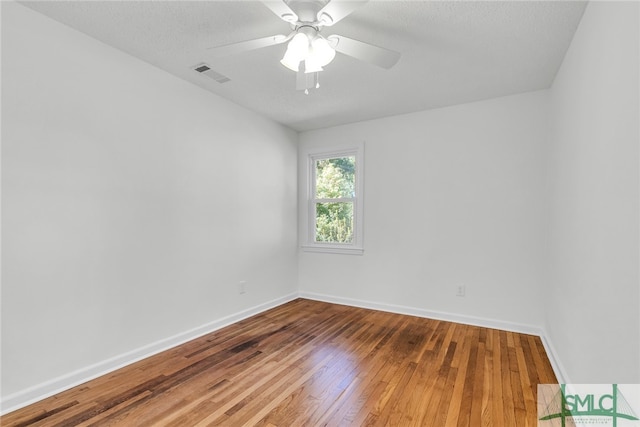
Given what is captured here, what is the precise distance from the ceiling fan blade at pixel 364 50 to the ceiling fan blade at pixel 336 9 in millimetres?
119

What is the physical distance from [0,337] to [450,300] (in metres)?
3.81

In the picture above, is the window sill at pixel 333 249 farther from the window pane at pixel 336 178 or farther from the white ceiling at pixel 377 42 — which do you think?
the white ceiling at pixel 377 42

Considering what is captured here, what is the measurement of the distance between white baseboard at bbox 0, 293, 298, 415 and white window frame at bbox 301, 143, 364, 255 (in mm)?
1546

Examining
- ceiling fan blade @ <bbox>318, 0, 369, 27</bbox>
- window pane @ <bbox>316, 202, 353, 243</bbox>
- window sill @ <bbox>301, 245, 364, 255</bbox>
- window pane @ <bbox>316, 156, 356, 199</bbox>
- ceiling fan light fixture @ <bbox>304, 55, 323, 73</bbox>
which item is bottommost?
window sill @ <bbox>301, 245, 364, 255</bbox>

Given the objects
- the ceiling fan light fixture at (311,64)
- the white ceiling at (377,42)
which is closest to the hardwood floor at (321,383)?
the ceiling fan light fixture at (311,64)

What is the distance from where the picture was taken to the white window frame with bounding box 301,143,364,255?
13.4ft

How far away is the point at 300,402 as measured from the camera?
76.8 inches

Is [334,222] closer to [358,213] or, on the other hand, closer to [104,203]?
[358,213]

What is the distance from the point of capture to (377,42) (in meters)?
2.24

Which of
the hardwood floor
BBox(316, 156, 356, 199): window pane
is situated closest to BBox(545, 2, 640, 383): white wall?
the hardwood floor

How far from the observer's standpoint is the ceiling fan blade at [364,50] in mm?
1743

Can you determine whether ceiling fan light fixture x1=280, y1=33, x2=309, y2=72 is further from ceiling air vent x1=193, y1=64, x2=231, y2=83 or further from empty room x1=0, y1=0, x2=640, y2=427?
ceiling air vent x1=193, y1=64, x2=231, y2=83

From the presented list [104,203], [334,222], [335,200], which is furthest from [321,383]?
[335,200]

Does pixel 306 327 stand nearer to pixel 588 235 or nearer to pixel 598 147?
pixel 588 235
